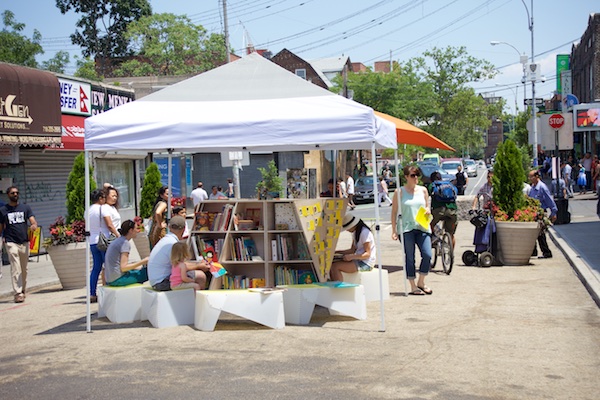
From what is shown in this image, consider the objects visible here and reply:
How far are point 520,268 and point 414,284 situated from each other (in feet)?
13.0

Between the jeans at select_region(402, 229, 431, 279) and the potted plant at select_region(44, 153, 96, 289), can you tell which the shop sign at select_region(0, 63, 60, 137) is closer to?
the potted plant at select_region(44, 153, 96, 289)

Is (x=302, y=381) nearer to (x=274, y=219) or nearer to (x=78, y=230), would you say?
(x=274, y=219)

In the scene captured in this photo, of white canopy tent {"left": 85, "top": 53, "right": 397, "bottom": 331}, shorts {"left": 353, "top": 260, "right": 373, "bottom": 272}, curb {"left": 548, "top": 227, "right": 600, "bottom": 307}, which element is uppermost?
white canopy tent {"left": 85, "top": 53, "right": 397, "bottom": 331}

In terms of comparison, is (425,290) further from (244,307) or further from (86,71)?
(86,71)

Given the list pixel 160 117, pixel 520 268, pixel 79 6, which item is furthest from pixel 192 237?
pixel 79 6

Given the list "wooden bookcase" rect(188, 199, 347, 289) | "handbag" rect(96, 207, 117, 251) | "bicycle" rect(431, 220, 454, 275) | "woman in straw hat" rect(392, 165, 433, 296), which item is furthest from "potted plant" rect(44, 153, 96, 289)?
"bicycle" rect(431, 220, 454, 275)

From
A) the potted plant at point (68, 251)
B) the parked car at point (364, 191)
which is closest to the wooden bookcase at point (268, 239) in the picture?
the potted plant at point (68, 251)

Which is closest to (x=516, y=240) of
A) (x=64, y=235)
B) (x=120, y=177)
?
(x=64, y=235)

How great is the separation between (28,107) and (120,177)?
971cm

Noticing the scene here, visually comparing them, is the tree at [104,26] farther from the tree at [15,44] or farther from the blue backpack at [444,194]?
the blue backpack at [444,194]

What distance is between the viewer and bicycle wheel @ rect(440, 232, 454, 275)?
14.7 metres

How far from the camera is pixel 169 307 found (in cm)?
1009

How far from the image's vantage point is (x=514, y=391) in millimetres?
6738

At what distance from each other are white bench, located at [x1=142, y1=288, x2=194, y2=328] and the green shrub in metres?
7.88
